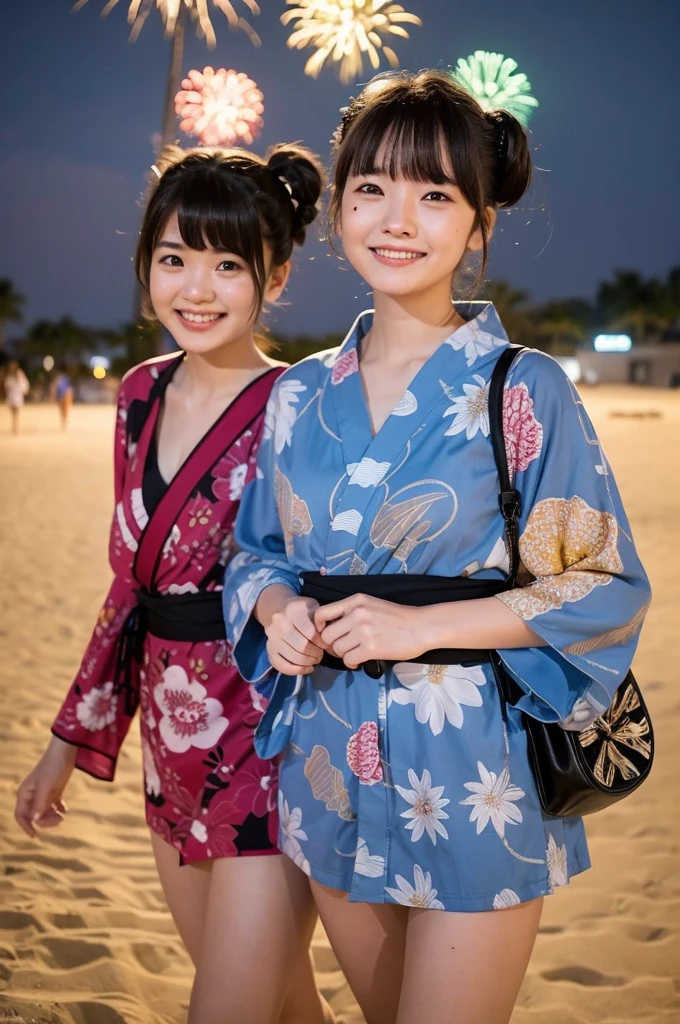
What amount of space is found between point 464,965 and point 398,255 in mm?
1154

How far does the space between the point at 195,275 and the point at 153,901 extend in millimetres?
2297

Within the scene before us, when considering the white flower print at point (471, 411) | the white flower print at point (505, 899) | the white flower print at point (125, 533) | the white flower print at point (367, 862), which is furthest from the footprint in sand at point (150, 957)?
the white flower print at point (471, 411)

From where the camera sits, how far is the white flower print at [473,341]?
1676 mm

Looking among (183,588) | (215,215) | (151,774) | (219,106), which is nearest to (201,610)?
(183,588)

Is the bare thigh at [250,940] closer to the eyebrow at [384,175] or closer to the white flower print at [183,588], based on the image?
the white flower print at [183,588]

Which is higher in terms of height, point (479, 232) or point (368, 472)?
point (479, 232)

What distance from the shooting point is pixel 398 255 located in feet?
5.52

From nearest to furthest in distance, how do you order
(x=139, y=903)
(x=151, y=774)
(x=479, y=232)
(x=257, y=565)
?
(x=479, y=232) → (x=257, y=565) → (x=151, y=774) → (x=139, y=903)

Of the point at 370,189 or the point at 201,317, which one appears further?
the point at 201,317

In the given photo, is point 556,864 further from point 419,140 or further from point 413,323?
point 419,140

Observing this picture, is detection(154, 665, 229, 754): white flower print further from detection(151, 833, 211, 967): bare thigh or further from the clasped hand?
the clasped hand

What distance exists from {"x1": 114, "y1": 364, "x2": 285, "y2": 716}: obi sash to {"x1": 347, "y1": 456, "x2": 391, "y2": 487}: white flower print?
51 cm

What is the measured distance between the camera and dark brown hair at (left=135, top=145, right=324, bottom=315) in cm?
204

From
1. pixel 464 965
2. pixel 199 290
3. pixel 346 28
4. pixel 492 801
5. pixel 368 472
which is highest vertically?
pixel 346 28
